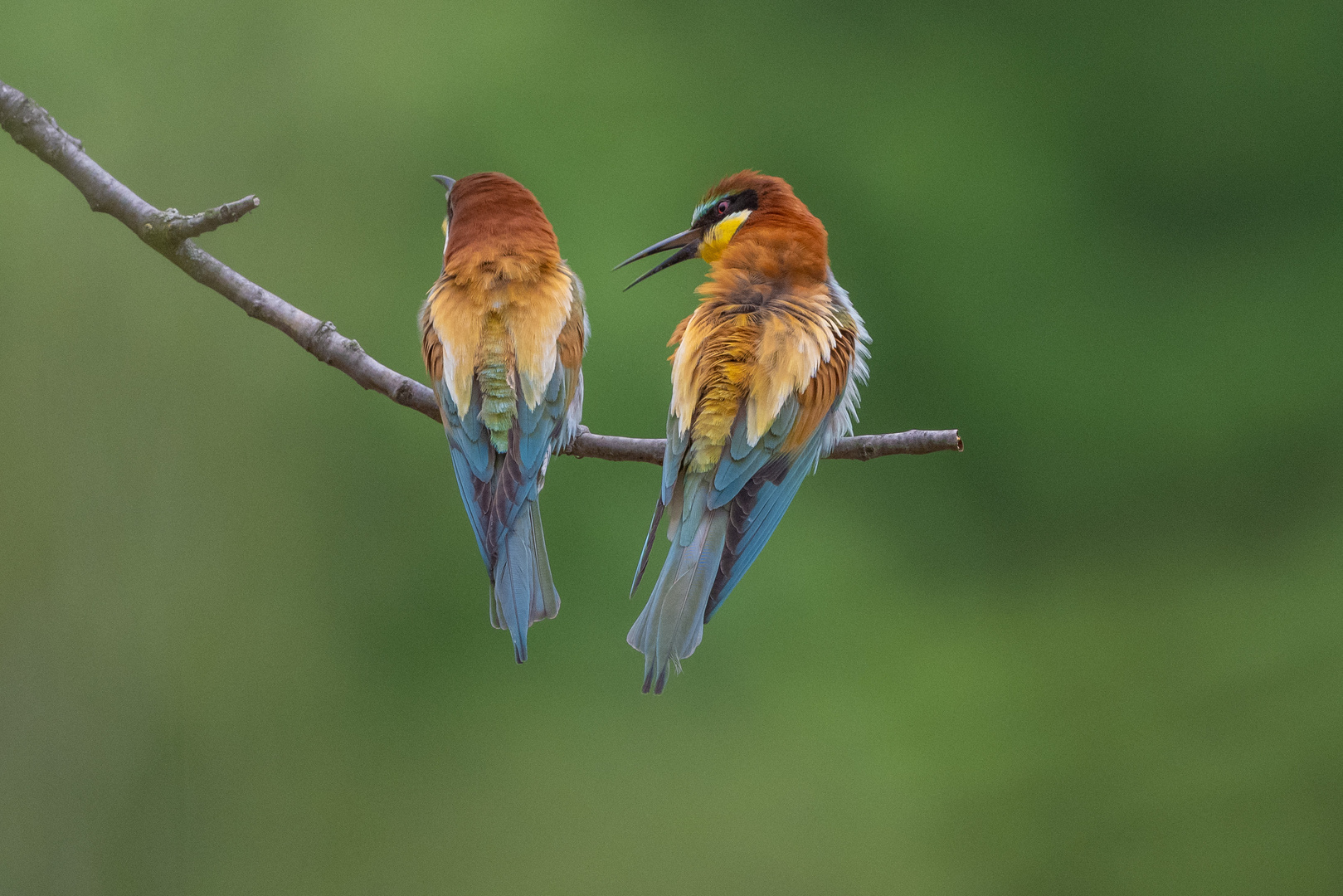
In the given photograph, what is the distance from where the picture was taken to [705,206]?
5.49ft

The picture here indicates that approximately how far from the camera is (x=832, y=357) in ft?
4.52

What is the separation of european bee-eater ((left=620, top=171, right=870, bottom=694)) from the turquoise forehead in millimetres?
173

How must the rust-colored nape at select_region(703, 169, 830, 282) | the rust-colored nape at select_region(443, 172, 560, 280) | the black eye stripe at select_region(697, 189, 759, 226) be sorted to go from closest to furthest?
1. the rust-colored nape at select_region(443, 172, 560, 280)
2. the rust-colored nape at select_region(703, 169, 830, 282)
3. the black eye stripe at select_region(697, 189, 759, 226)

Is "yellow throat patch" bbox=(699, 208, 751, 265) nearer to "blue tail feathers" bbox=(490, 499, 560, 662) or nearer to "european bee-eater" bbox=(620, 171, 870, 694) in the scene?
"european bee-eater" bbox=(620, 171, 870, 694)

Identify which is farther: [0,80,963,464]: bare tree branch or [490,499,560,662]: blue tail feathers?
[0,80,963,464]: bare tree branch

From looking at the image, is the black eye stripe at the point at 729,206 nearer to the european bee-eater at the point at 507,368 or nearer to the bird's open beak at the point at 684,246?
the bird's open beak at the point at 684,246

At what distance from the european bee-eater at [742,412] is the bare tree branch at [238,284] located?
7 cm

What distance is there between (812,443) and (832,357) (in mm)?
131

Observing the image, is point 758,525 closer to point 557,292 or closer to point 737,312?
point 737,312

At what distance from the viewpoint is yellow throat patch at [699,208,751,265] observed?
1.63 m

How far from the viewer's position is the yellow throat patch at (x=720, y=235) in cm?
163

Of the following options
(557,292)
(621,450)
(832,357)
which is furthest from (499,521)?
(832,357)

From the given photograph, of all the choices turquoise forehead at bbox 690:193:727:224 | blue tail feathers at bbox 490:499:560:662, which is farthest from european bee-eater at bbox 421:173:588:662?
turquoise forehead at bbox 690:193:727:224

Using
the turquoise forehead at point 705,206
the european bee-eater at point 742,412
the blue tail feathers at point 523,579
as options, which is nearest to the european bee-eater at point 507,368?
the blue tail feathers at point 523,579
